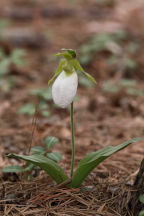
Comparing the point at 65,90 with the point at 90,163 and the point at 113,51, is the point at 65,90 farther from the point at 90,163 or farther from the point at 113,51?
the point at 113,51

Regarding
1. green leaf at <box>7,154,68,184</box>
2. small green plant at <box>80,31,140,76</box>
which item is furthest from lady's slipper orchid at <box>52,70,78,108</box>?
small green plant at <box>80,31,140,76</box>

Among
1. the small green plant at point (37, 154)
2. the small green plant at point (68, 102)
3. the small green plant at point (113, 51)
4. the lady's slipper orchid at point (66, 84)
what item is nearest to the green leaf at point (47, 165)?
the small green plant at point (68, 102)

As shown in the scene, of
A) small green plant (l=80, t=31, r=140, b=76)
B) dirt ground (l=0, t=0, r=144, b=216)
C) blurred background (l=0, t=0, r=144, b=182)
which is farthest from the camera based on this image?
small green plant (l=80, t=31, r=140, b=76)

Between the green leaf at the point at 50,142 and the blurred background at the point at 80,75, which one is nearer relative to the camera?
the green leaf at the point at 50,142

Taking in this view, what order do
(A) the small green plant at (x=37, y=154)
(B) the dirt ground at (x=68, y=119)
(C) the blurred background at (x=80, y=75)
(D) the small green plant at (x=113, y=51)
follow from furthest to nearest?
(D) the small green plant at (x=113, y=51) → (C) the blurred background at (x=80, y=75) → (A) the small green plant at (x=37, y=154) → (B) the dirt ground at (x=68, y=119)

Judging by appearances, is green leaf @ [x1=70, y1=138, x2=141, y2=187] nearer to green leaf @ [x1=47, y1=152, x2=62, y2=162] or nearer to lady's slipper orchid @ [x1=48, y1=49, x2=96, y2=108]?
green leaf @ [x1=47, y1=152, x2=62, y2=162]

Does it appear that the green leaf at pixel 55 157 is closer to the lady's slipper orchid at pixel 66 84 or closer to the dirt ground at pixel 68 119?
the dirt ground at pixel 68 119

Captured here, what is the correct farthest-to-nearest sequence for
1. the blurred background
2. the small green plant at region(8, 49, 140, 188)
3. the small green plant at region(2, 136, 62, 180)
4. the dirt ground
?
the blurred background < the small green plant at region(2, 136, 62, 180) < the dirt ground < the small green plant at region(8, 49, 140, 188)

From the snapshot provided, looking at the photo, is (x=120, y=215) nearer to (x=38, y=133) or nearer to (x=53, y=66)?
(x=38, y=133)

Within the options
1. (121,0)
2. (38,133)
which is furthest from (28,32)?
(121,0)
